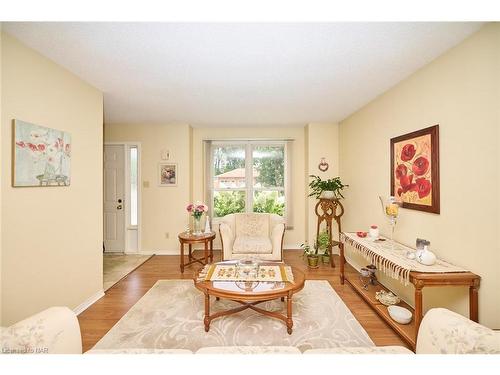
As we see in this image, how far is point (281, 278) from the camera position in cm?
219

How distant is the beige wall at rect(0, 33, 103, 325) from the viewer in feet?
5.60

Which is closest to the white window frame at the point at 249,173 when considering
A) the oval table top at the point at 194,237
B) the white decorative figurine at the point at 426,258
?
the oval table top at the point at 194,237

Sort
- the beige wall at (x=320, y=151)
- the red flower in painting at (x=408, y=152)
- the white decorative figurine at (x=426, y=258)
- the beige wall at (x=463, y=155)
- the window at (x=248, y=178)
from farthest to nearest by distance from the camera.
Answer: the window at (x=248, y=178)
the beige wall at (x=320, y=151)
the red flower in painting at (x=408, y=152)
the white decorative figurine at (x=426, y=258)
the beige wall at (x=463, y=155)

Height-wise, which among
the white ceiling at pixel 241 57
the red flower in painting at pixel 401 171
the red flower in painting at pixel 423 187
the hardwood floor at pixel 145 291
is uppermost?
the white ceiling at pixel 241 57

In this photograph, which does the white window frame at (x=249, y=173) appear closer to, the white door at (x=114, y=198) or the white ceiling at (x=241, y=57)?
the white ceiling at (x=241, y=57)

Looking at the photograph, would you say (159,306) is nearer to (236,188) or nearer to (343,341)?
(343,341)

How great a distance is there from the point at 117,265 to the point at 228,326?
2.74 m

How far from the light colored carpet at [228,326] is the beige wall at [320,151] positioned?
1.99m

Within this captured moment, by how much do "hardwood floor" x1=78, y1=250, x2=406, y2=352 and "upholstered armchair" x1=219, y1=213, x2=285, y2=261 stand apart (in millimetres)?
666

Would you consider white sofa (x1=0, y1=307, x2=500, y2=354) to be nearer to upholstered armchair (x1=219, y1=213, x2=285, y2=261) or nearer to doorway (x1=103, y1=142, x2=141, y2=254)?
upholstered armchair (x1=219, y1=213, x2=285, y2=261)

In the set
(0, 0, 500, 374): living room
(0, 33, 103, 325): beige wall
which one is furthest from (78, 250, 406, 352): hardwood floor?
(0, 33, 103, 325): beige wall

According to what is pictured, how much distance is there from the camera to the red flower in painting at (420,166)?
214 centimetres
